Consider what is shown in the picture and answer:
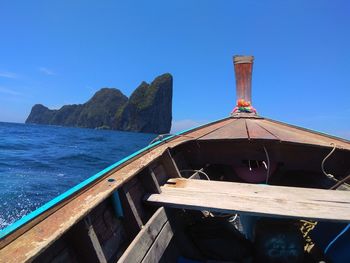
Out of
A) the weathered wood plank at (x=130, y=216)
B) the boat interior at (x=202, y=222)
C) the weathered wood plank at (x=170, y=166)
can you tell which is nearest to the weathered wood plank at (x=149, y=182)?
the boat interior at (x=202, y=222)

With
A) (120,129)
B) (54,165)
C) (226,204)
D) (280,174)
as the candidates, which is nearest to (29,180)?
(54,165)

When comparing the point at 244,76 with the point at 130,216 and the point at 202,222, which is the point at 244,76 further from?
the point at 130,216

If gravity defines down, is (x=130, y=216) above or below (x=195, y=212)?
above

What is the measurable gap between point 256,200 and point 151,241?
1.05 meters

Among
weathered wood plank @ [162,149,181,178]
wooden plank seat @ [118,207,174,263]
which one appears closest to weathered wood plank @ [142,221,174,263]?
wooden plank seat @ [118,207,174,263]

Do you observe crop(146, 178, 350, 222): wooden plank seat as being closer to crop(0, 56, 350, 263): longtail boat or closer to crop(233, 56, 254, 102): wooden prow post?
crop(0, 56, 350, 263): longtail boat

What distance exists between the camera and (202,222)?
3.42 m

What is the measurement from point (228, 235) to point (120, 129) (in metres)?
149

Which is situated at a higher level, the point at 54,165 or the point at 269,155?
the point at 269,155

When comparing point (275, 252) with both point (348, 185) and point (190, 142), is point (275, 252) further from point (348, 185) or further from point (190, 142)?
point (190, 142)

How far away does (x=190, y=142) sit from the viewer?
461 centimetres

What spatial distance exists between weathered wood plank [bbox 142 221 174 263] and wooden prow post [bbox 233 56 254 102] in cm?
636

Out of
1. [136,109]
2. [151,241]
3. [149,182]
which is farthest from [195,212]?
[136,109]

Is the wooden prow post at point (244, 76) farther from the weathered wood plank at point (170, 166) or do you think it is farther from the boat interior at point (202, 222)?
the weathered wood plank at point (170, 166)
